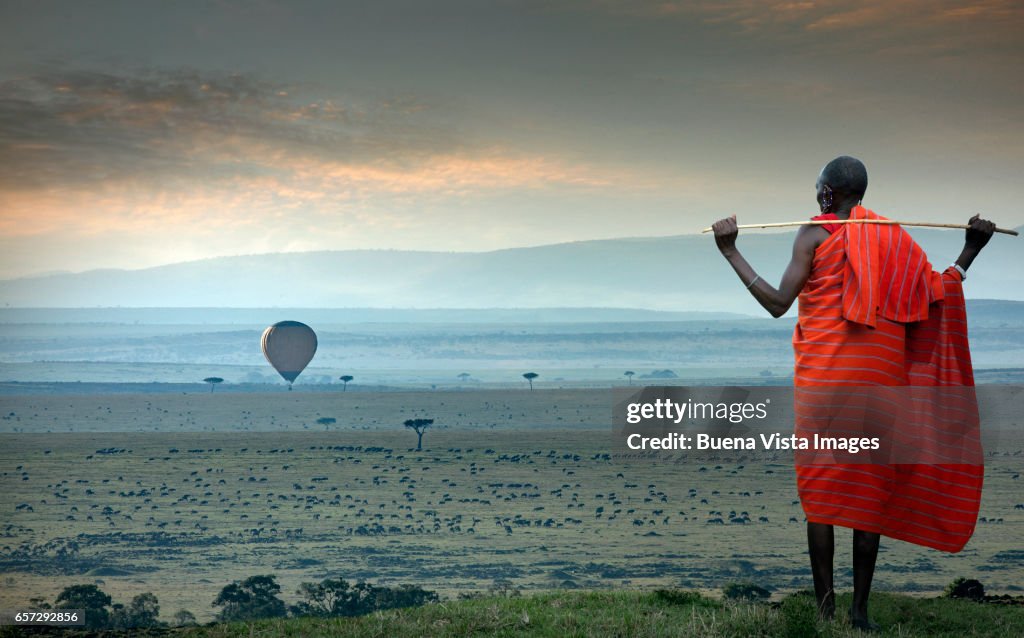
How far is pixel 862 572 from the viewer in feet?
24.1

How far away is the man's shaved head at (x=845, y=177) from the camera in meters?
7.45

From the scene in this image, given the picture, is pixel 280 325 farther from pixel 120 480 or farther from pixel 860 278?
pixel 860 278

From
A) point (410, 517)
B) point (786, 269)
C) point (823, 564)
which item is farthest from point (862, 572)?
point (410, 517)

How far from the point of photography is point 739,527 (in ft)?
207

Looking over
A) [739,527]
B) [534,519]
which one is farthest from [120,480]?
[739,527]

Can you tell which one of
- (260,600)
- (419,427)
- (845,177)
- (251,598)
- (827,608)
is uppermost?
(845,177)

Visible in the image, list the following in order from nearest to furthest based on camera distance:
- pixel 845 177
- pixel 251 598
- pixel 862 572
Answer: pixel 862 572 → pixel 845 177 → pixel 251 598

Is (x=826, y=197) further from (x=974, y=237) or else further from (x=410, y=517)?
(x=410, y=517)

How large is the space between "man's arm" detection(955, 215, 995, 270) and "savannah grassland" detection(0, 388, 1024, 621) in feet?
124

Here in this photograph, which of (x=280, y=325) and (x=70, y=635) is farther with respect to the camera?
(x=280, y=325)

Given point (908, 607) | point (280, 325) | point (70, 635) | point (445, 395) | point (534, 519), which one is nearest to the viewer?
point (70, 635)

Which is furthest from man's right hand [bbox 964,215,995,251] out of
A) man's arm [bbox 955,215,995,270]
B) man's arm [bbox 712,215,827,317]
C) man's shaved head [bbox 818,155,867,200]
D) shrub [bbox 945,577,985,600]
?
shrub [bbox 945,577,985,600]

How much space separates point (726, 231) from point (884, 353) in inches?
49.9

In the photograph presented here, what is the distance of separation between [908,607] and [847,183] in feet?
10.8
